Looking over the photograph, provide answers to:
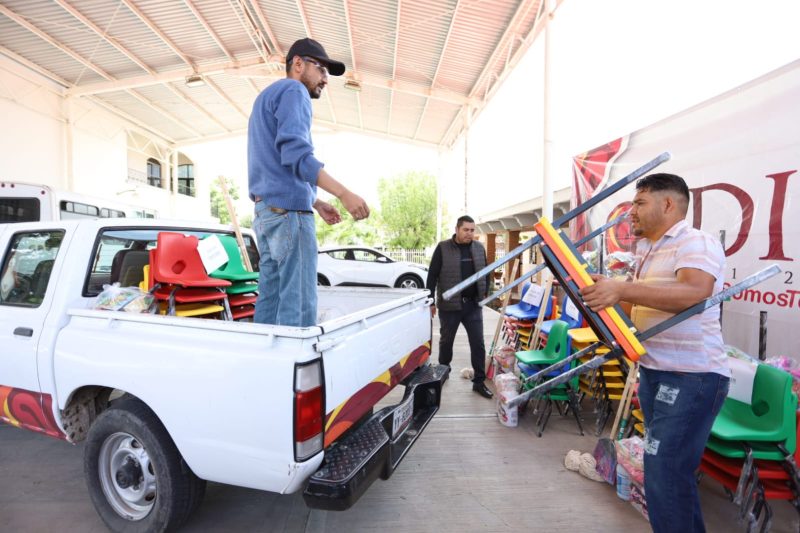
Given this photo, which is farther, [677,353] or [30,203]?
[30,203]

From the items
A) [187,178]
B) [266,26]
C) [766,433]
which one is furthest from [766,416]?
[187,178]

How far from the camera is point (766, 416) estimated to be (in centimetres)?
234

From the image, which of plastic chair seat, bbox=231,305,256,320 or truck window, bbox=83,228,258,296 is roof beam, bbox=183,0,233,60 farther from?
plastic chair seat, bbox=231,305,256,320

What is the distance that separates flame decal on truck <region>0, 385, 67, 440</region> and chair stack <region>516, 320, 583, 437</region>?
Answer: 11.1ft

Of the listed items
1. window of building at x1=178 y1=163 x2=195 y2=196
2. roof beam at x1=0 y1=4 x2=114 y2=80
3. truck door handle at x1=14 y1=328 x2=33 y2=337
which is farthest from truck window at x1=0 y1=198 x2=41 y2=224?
window of building at x1=178 y1=163 x2=195 y2=196

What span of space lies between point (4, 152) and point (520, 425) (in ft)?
47.3

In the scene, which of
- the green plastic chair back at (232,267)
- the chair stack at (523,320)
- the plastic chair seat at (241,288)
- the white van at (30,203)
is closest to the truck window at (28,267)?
the green plastic chair back at (232,267)

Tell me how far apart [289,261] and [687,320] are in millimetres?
1822

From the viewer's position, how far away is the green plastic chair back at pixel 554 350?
3.82 meters

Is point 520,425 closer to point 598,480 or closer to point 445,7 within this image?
point 598,480

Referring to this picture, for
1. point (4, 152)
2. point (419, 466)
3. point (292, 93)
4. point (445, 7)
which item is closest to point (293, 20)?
point (445, 7)

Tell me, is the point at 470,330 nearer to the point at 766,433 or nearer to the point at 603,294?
the point at 766,433

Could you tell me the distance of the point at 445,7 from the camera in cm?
913

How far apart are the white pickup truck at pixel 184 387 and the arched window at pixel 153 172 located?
→ 20.6 metres
